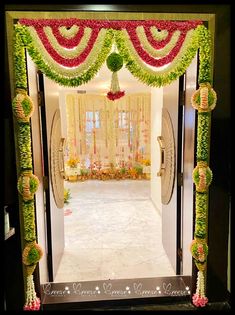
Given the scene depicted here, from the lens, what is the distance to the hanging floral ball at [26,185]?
2.09 meters

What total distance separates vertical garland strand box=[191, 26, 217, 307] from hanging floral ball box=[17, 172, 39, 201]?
51.3 inches

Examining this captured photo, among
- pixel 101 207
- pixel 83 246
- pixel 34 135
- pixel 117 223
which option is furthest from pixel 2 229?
pixel 101 207

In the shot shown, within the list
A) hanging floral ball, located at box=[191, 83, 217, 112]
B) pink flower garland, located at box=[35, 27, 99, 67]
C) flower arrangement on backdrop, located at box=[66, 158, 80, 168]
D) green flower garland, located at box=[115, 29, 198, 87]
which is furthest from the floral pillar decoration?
flower arrangement on backdrop, located at box=[66, 158, 80, 168]

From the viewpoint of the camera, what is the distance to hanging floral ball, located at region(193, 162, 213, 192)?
2156 millimetres

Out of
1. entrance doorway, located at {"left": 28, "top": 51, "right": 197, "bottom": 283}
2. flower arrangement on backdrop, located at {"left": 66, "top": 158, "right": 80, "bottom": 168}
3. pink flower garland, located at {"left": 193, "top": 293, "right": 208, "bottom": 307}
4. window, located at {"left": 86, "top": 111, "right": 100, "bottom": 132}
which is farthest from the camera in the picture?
window, located at {"left": 86, "top": 111, "right": 100, "bottom": 132}

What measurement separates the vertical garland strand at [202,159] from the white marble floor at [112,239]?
842mm

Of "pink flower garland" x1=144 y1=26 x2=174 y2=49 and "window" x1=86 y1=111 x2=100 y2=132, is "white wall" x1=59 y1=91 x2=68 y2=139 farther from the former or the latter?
"pink flower garland" x1=144 y1=26 x2=174 y2=49

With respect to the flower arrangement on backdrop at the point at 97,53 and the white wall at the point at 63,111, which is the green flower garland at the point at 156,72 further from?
the white wall at the point at 63,111

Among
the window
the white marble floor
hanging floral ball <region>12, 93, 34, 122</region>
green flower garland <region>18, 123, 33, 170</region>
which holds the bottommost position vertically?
the white marble floor

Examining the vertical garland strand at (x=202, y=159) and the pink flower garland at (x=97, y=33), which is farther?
the vertical garland strand at (x=202, y=159)

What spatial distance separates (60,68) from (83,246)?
2.63 meters

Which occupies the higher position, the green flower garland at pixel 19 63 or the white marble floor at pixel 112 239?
the green flower garland at pixel 19 63

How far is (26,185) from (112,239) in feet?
7.28

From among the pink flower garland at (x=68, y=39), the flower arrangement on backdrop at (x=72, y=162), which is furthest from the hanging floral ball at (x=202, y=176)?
the flower arrangement on backdrop at (x=72, y=162)
